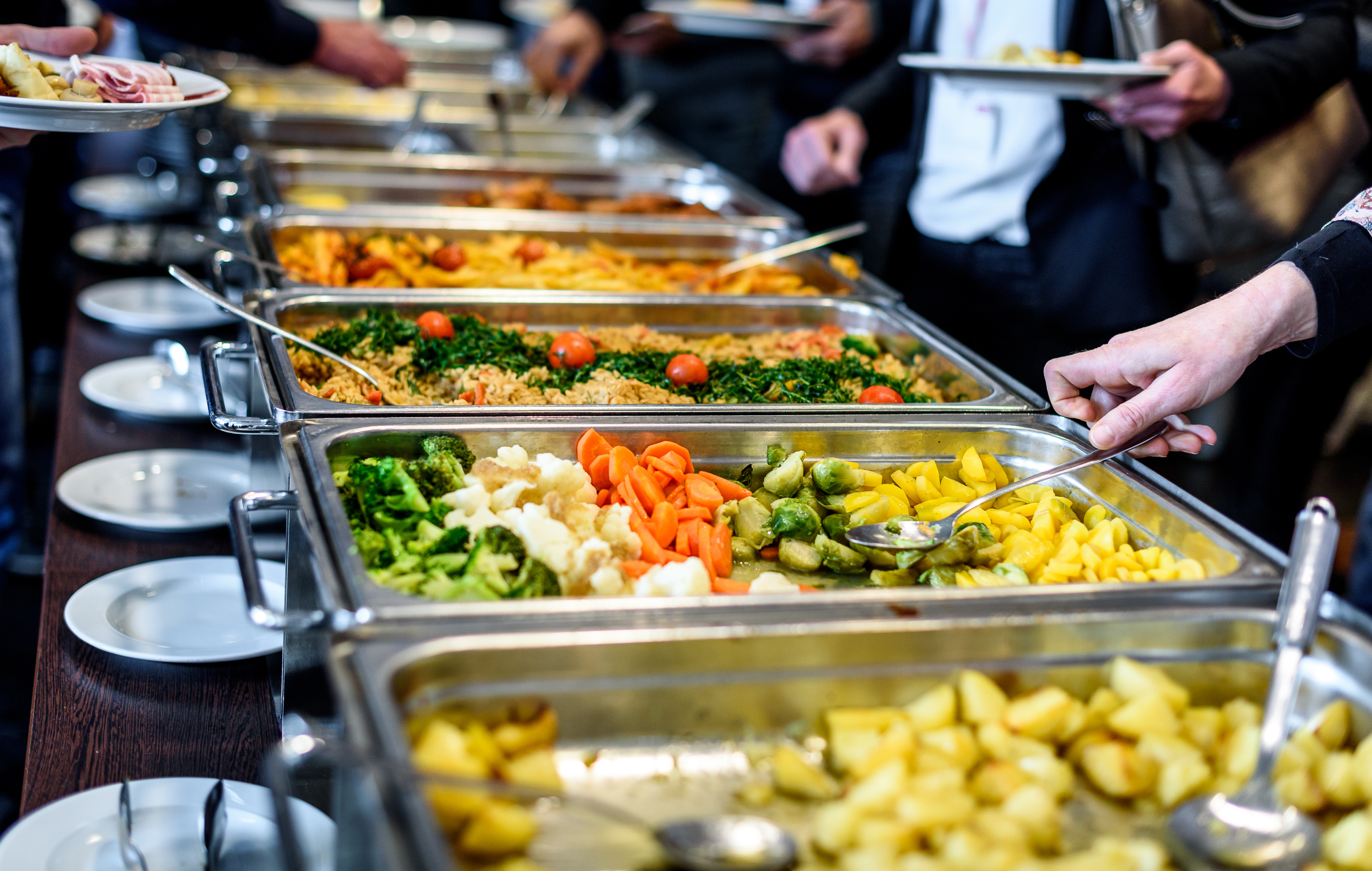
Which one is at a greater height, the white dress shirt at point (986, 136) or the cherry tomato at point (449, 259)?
the white dress shirt at point (986, 136)

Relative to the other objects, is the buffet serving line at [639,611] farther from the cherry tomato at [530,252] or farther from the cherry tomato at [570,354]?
the cherry tomato at [530,252]

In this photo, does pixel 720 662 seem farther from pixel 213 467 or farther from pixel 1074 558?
pixel 213 467

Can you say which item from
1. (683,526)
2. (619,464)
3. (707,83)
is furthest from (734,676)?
(707,83)

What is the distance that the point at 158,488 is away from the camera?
2449 mm

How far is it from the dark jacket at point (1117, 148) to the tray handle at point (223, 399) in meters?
2.21

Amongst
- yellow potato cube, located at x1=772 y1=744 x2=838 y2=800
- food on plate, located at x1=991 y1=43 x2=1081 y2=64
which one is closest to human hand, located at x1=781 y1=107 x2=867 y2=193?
food on plate, located at x1=991 y1=43 x2=1081 y2=64

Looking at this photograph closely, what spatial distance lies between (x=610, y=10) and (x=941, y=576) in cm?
445

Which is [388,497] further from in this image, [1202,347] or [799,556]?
[1202,347]

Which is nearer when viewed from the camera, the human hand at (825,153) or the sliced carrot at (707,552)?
the sliced carrot at (707,552)

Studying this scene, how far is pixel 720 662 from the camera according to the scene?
1.37 meters

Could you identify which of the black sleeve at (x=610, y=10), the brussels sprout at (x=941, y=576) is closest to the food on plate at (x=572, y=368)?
the brussels sprout at (x=941, y=576)

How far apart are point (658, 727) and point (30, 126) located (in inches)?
57.9

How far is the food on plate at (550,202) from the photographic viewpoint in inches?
148

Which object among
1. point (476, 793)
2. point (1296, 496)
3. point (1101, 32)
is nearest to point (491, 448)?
point (476, 793)
